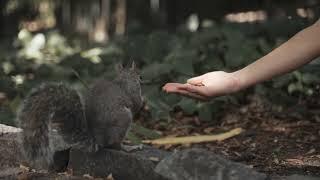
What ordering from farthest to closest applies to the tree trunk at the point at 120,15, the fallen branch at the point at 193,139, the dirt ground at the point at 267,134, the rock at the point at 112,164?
the tree trunk at the point at 120,15 → the fallen branch at the point at 193,139 → the dirt ground at the point at 267,134 → the rock at the point at 112,164

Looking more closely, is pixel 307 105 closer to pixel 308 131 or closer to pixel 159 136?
pixel 308 131

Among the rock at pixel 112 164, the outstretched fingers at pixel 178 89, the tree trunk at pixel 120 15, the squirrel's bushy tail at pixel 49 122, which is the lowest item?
the rock at pixel 112 164

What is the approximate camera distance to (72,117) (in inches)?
130

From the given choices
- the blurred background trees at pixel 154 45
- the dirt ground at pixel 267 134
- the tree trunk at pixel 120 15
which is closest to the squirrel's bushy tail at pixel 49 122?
the dirt ground at pixel 267 134

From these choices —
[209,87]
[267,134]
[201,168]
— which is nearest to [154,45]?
[267,134]

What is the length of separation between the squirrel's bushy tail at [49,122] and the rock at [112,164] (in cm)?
10

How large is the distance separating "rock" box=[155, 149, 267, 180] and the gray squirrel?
425 mm

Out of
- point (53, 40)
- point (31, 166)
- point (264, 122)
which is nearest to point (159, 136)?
point (264, 122)

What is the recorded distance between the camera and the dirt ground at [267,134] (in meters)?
3.62

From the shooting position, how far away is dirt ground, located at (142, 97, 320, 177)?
11.9ft

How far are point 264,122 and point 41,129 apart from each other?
1.94 m

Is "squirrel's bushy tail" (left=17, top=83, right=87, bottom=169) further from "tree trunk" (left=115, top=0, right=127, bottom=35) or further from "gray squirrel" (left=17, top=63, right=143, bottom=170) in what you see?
"tree trunk" (left=115, top=0, right=127, bottom=35)

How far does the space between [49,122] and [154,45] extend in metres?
3.26

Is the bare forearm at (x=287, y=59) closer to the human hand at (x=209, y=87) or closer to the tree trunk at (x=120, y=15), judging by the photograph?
the human hand at (x=209, y=87)
